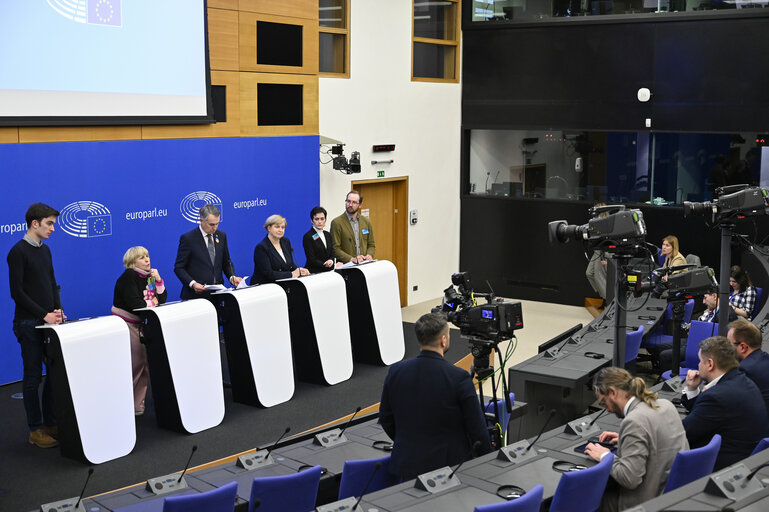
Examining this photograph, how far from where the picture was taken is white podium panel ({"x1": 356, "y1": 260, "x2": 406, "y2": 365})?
7.69 m

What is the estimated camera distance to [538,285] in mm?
12562

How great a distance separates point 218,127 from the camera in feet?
28.9

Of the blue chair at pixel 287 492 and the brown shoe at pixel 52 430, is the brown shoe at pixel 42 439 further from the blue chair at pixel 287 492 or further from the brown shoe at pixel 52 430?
the blue chair at pixel 287 492

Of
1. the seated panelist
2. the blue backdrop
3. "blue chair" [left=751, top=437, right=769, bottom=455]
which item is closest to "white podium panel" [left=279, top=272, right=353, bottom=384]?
the seated panelist

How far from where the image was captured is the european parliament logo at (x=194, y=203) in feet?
27.9

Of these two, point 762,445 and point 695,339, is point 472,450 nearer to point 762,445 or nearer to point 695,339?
point 762,445

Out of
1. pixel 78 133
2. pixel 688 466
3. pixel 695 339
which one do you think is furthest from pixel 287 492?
pixel 78 133

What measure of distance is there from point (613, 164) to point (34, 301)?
8.43m

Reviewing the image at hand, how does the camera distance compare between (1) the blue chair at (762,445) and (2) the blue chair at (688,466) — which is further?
(1) the blue chair at (762,445)

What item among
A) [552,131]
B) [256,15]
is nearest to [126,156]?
[256,15]

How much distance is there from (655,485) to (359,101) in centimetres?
747

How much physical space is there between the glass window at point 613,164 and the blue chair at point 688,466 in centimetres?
758

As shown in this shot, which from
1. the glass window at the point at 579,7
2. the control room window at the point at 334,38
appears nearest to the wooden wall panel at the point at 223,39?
the control room window at the point at 334,38

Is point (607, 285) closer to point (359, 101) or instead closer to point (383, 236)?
point (383, 236)
